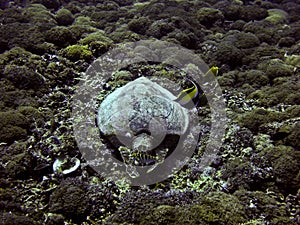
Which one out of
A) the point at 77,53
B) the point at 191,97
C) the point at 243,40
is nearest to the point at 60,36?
the point at 77,53

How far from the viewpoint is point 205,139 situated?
17.6 feet

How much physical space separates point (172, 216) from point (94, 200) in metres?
1.36

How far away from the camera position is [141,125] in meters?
4.38

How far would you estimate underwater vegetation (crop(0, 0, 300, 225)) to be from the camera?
384 centimetres

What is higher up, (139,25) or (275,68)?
(139,25)

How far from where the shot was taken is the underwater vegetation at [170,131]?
384 cm

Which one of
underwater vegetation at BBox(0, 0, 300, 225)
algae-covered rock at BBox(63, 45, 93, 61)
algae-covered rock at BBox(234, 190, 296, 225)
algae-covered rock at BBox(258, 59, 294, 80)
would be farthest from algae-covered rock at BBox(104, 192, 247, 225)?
algae-covered rock at BBox(63, 45, 93, 61)

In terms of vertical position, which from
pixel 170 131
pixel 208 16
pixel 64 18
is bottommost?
pixel 170 131

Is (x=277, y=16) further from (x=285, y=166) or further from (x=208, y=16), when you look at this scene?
(x=285, y=166)

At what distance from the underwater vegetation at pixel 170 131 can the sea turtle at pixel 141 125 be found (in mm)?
266

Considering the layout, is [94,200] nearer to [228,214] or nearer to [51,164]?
[51,164]

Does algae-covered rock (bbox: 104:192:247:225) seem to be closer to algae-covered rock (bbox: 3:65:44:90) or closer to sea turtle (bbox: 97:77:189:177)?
sea turtle (bbox: 97:77:189:177)

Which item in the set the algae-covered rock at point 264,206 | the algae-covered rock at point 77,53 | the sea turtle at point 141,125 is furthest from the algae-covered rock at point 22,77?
the algae-covered rock at point 264,206

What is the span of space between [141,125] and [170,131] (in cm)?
65
